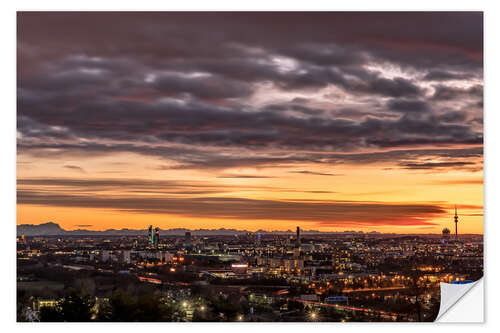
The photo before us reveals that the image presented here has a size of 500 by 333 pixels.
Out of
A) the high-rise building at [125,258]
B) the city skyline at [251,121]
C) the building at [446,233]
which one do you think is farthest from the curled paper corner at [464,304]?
the high-rise building at [125,258]

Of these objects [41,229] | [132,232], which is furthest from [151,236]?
[41,229]

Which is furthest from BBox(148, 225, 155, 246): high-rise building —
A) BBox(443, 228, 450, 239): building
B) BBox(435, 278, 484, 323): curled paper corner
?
BBox(443, 228, 450, 239): building

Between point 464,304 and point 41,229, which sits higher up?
point 41,229

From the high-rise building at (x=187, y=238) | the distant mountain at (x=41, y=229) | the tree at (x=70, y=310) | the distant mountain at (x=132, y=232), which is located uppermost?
the distant mountain at (x=41, y=229)

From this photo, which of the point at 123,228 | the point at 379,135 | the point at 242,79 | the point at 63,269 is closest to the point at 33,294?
the point at 63,269

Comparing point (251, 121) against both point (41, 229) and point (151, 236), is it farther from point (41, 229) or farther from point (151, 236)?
point (41, 229)

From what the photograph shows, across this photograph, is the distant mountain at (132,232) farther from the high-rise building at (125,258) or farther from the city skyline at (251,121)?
the high-rise building at (125,258)
